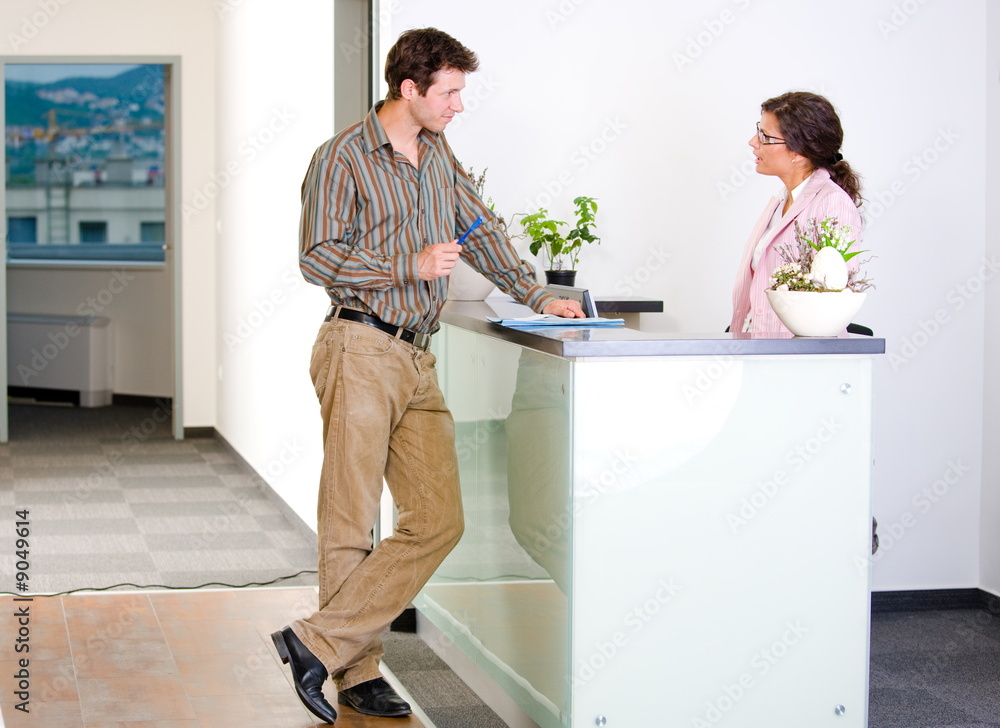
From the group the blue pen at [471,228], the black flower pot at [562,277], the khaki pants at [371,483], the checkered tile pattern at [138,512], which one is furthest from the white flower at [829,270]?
the checkered tile pattern at [138,512]

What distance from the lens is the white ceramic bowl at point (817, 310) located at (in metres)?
2.54

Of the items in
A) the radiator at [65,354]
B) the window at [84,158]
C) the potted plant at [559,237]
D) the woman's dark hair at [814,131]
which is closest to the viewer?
the woman's dark hair at [814,131]

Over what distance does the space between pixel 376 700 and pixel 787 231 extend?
158 cm

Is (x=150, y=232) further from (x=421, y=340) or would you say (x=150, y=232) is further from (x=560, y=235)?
(x=421, y=340)

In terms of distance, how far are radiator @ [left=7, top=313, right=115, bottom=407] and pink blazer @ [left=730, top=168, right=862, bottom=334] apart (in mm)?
6570

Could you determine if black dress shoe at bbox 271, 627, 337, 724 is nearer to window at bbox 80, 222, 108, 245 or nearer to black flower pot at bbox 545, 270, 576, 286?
black flower pot at bbox 545, 270, 576, 286

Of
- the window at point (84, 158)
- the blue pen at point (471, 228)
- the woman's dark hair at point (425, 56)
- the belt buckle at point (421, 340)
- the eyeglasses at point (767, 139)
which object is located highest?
the window at point (84, 158)

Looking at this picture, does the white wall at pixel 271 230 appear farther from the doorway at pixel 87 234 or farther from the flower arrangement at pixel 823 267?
the flower arrangement at pixel 823 267

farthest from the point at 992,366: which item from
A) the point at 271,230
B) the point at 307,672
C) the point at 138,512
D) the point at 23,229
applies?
the point at 23,229

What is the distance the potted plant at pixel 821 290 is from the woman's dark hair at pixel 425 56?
91 centimetres

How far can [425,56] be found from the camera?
9.48 feet

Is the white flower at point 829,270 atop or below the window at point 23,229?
below

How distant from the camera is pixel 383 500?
400cm

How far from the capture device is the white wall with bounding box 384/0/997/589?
12.7 ft
